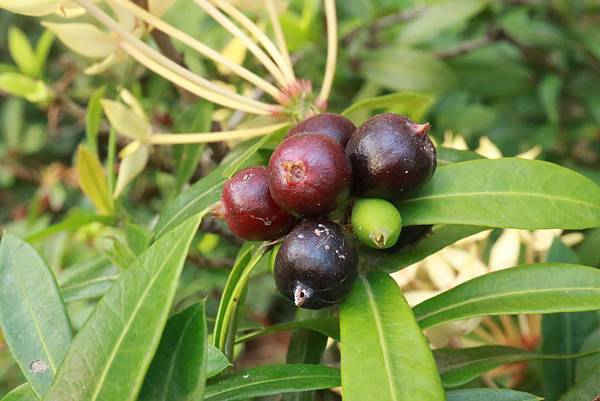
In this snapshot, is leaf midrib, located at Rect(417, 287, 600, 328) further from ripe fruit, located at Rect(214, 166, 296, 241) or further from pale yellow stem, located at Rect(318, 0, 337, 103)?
pale yellow stem, located at Rect(318, 0, 337, 103)

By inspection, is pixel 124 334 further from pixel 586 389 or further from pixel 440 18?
pixel 440 18

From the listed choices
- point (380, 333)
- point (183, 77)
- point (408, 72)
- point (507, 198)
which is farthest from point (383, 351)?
point (408, 72)

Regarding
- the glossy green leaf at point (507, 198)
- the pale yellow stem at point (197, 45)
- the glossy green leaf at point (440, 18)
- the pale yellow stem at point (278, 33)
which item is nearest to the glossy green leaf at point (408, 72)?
the glossy green leaf at point (440, 18)

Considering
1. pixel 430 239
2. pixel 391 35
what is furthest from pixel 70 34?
pixel 391 35

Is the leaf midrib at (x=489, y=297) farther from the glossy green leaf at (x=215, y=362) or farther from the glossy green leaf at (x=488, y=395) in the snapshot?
the glossy green leaf at (x=215, y=362)

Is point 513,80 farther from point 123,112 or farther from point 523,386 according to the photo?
point 123,112

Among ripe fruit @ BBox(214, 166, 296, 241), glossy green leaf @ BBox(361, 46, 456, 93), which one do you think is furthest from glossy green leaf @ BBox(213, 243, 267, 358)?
glossy green leaf @ BBox(361, 46, 456, 93)
